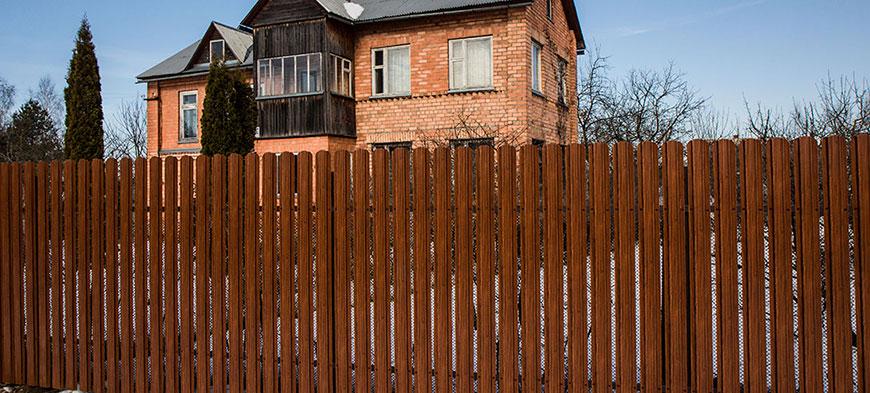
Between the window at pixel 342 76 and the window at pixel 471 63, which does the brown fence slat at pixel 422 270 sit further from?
the window at pixel 342 76

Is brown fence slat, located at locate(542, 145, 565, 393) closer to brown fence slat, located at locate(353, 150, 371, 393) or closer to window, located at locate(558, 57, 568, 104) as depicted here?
brown fence slat, located at locate(353, 150, 371, 393)

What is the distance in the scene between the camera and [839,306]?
3.87 meters

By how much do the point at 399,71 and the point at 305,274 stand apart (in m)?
13.0

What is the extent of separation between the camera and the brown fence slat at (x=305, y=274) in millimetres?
4656

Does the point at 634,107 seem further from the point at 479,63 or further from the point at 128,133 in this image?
the point at 128,133

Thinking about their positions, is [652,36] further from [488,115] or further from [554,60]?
[488,115]

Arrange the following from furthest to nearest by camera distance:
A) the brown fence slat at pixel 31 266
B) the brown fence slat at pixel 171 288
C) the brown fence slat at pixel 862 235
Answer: the brown fence slat at pixel 31 266 → the brown fence slat at pixel 171 288 → the brown fence slat at pixel 862 235

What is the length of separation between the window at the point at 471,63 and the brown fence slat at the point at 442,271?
12.2 meters

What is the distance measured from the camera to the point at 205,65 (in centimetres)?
2231

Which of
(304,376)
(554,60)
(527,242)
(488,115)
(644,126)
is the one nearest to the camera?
(527,242)

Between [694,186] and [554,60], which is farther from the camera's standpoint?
[554,60]

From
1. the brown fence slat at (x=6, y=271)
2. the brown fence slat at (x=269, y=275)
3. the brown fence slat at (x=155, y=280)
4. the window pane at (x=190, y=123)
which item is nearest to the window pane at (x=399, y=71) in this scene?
the window pane at (x=190, y=123)

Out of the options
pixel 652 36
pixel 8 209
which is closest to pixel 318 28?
pixel 652 36

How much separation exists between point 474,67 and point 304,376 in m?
12.6
